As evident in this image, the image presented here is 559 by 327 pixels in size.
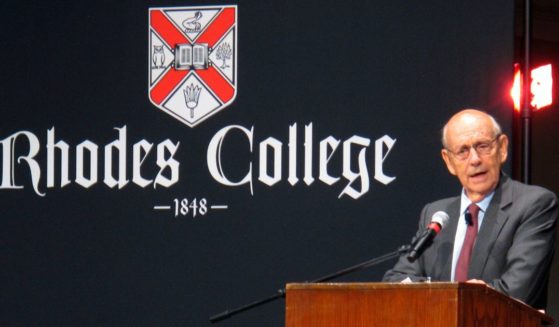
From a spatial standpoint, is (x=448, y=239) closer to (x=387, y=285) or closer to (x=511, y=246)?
(x=511, y=246)

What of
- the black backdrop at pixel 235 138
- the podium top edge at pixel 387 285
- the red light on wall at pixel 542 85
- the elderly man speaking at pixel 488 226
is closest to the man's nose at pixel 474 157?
the elderly man speaking at pixel 488 226

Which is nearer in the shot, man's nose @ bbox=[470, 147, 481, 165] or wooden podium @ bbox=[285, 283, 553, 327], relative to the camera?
wooden podium @ bbox=[285, 283, 553, 327]

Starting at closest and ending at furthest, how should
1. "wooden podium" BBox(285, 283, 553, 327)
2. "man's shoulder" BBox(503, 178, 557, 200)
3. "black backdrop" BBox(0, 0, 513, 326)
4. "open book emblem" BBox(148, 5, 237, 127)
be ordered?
A: "wooden podium" BBox(285, 283, 553, 327) < "man's shoulder" BBox(503, 178, 557, 200) < "black backdrop" BBox(0, 0, 513, 326) < "open book emblem" BBox(148, 5, 237, 127)

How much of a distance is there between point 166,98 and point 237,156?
0.46 metres

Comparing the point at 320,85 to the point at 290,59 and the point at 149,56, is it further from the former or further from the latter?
the point at 149,56

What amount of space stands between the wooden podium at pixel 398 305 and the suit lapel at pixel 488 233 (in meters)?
0.73

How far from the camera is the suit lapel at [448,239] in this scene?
4.35 m

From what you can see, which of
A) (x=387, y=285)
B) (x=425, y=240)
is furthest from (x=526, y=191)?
(x=387, y=285)

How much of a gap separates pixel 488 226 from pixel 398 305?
109 cm

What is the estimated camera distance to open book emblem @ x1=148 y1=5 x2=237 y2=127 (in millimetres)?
5617

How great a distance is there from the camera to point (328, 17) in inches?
217

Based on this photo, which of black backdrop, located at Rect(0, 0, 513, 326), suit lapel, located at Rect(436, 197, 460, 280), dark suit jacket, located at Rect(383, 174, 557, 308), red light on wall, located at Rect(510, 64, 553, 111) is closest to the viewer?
dark suit jacket, located at Rect(383, 174, 557, 308)

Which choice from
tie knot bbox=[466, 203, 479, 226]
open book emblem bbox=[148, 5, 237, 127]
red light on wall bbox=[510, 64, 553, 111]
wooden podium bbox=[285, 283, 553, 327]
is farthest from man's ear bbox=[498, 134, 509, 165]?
red light on wall bbox=[510, 64, 553, 111]

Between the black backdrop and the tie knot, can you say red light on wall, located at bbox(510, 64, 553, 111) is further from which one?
the tie knot
